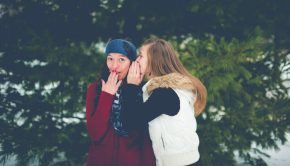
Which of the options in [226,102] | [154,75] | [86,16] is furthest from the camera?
[86,16]

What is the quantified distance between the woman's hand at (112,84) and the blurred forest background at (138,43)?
1.65 m

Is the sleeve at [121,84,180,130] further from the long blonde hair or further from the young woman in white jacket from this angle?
the long blonde hair

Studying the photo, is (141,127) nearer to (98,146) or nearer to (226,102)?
(98,146)

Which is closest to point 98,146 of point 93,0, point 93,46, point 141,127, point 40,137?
point 141,127

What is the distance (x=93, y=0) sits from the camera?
16.5 ft

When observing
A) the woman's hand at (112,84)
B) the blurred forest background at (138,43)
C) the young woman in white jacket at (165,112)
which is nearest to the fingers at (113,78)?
the woman's hand at (112,84)

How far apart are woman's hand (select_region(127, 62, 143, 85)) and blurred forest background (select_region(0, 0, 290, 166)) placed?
1617mm

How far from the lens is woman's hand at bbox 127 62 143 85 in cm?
257

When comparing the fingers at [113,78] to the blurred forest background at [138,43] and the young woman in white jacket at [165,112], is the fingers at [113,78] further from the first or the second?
the blurred forest background at [138,43]

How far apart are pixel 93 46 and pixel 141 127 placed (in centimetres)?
325

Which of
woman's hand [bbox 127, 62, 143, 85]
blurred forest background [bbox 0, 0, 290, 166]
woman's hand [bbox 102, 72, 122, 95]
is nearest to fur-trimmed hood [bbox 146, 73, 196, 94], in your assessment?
woman's hand [bbox 127, 62, 143, 85]

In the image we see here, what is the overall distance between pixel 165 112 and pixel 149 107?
0.11m

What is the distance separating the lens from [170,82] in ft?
8.11

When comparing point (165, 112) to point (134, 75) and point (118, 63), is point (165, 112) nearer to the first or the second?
point (134, 75)
